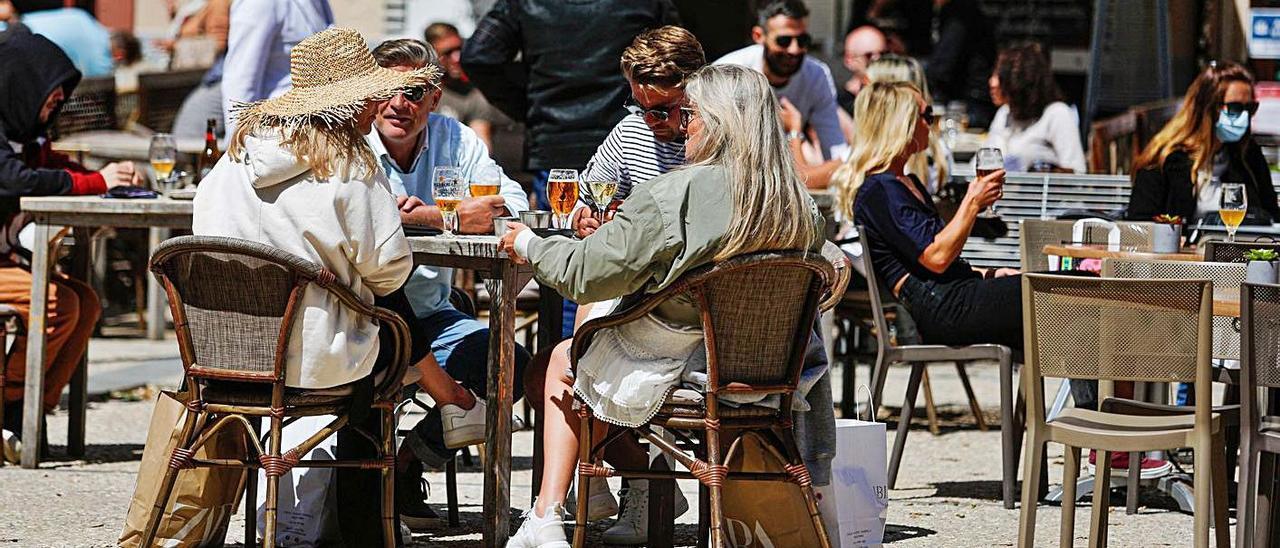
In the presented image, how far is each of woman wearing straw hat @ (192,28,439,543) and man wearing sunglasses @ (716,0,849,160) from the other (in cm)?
332

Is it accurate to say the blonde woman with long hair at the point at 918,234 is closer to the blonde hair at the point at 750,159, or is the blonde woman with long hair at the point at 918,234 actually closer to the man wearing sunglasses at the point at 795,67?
the man wearing sunglasses at the point at 795,67

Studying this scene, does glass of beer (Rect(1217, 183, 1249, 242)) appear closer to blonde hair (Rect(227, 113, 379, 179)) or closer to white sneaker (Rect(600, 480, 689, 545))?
white sneaker (Rect(600, 480, 689, 545))

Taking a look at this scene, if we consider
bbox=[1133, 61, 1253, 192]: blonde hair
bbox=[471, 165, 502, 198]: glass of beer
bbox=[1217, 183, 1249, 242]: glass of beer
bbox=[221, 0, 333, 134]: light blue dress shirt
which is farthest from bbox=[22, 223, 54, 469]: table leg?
bbox=[1133, 61, 1253, 192]: blonde hair

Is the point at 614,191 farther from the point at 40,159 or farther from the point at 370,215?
the point at 40,159

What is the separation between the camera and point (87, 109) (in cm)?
1123

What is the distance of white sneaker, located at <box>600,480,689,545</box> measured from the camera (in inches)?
199

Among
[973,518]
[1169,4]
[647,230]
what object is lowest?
[973,518]

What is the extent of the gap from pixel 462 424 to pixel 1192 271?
6.55 ft

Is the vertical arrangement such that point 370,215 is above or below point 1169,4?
below

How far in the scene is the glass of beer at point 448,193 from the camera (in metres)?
4.70

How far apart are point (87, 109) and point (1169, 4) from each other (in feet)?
21.3

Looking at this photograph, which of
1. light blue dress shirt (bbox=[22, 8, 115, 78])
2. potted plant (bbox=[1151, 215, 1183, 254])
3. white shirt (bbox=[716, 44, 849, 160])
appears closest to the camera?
potted plant (bbox=[1151, 215, 1183, 254])

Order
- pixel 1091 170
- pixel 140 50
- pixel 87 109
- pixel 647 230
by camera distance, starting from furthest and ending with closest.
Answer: pixel 140 50, pixel 87 109, pixel 1091 170, pixel 647 230

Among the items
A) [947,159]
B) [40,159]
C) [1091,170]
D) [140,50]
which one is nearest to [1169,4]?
[1091,170]
